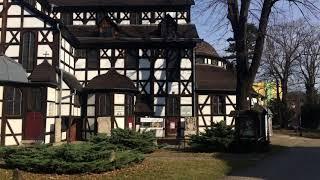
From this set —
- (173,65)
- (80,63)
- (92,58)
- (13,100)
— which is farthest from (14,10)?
(173,65)

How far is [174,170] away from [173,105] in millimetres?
21993

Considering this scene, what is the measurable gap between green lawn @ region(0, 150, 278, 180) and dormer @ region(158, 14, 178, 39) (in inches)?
733

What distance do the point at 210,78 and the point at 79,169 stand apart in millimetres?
27950

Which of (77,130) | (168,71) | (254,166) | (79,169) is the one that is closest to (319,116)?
(168,71)

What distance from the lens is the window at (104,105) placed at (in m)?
37.4

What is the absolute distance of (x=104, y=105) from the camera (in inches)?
1483

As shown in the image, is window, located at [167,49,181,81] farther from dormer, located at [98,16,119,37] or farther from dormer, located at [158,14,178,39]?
dormer, located at [98,16,119,37]

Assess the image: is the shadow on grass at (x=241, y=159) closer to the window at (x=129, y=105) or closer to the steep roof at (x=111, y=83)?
the window at (x=129, y=105)

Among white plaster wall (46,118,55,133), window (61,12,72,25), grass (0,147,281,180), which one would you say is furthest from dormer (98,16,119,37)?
grass (0,147,281,180)

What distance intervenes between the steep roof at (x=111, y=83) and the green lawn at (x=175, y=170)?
48.9 ft

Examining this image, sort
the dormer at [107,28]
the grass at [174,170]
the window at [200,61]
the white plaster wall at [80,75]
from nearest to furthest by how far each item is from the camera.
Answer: the grass at [174,170], the white plaster wall at [80,75], the dormer at [107,28], the window at [200,61]

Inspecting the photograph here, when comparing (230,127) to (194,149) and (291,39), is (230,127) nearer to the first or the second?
(194,149)

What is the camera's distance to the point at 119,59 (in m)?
40.8

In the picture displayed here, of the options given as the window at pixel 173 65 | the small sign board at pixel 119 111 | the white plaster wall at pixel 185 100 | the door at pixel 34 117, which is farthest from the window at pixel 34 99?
the white plaster wall at pixel 185 100
